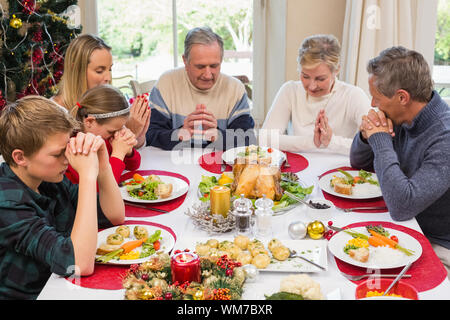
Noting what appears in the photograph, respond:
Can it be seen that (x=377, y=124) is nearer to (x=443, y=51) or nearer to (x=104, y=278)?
(x=104, y=278)

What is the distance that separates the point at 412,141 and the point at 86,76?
1.57 m

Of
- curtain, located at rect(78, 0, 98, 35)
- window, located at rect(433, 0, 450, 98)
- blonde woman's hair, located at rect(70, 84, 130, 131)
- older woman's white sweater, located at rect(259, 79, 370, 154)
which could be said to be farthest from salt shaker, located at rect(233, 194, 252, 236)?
curtain, located at rect(78, 0, 98, 35)

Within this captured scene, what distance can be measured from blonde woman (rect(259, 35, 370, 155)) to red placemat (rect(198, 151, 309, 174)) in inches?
4.6

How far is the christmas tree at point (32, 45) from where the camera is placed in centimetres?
284

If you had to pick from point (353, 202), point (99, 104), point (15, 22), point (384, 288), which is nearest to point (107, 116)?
point (99, 104)

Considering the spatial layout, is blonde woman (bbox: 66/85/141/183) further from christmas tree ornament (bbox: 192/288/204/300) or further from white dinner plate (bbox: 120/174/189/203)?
christmas tree ornament (bbox: 192/288/204/300)

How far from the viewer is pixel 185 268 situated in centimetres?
113

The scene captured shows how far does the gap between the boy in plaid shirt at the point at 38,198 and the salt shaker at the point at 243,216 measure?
432 millimetres

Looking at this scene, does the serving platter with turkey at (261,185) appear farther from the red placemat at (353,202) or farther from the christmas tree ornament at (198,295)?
the christmas tree ornament at (198,295)

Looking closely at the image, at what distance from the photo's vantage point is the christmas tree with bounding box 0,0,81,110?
9.32ft
